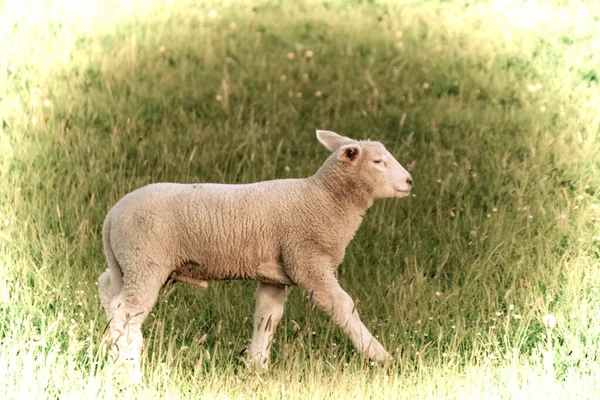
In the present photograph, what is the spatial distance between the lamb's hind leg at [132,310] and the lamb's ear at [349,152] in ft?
3.61

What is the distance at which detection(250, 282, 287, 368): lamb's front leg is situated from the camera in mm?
5152

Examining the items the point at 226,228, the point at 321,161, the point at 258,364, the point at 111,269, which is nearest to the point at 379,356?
the point at 258,364

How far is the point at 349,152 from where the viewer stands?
5066mm

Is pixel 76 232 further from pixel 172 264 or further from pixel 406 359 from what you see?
pixel 406 359

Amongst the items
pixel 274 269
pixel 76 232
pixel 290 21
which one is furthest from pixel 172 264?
pixel 290 21

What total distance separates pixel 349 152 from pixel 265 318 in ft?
3.24

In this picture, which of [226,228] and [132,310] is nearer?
[132,310]

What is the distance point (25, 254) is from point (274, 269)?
1.88 meters

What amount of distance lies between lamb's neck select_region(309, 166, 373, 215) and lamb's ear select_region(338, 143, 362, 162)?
109mm

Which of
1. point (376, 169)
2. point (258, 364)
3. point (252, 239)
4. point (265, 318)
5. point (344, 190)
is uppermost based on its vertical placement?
point (376, 169)

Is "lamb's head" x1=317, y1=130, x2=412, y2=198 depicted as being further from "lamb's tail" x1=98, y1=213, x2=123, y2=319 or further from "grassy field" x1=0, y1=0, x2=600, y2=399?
"lamb's tail" x1=98, y1=213, x2=123, y2=319

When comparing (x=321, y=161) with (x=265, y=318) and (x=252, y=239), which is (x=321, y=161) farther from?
(x=252, y=239)

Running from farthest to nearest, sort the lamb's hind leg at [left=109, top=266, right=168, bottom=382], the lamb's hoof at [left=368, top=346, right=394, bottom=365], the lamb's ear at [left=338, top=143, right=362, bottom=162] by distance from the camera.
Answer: the lamb's ear at [left=338, top=143, right=362, bottom=162], the lamb's hoof at [left=368, top=346, right=394, bottom=365], the lamb's hind leg at [left=109, top=266, right=168, bottom=382]

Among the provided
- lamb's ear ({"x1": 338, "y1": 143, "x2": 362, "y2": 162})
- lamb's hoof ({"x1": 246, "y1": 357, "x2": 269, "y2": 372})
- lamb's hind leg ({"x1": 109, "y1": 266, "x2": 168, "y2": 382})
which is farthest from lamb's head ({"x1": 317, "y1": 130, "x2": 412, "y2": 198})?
lamb's hind leg ({"x1": 109, "y1": 266, "x2": 168, "y2": 382})
